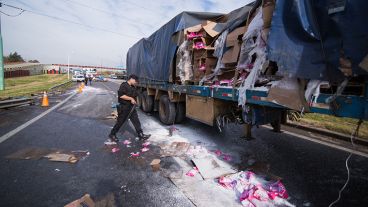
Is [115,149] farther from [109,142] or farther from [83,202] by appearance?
[83,202]

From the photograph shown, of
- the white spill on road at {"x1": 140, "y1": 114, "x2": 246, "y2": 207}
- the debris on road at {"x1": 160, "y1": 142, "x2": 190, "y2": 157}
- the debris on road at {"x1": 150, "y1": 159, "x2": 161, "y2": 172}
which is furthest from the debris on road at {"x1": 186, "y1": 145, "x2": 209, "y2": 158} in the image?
the debris on road at {"x1": 150, "y1": 159, "x2": 161, "y2": 172}

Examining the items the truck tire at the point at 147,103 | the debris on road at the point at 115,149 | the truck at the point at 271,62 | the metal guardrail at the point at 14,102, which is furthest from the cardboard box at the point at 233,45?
the metal guardrail at the point at 14,102

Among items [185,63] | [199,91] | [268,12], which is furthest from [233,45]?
[185,63]

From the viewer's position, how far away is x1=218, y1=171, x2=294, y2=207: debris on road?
336cm

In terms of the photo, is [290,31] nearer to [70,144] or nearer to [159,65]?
[70,144]

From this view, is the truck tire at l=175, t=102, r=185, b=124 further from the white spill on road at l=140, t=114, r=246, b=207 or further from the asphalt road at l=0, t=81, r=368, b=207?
the asphalt road at l=0, t=81, r=368, b=207

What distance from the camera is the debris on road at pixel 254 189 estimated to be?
132 inches

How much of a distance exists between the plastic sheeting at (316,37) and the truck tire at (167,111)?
4862 mm

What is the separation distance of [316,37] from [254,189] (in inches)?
86.4

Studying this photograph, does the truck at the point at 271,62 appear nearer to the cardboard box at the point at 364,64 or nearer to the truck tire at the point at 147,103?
the cardboard box at the point at 364,64

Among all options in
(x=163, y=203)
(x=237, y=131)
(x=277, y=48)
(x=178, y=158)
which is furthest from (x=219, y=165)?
(x=237, y=131)

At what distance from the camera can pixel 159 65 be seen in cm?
866

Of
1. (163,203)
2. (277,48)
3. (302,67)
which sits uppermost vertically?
(277,48)

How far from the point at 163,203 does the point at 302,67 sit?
8.09 ft
